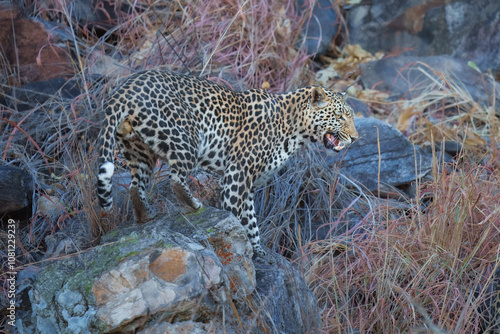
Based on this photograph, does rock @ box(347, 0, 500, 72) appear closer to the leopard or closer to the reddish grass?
the leopard

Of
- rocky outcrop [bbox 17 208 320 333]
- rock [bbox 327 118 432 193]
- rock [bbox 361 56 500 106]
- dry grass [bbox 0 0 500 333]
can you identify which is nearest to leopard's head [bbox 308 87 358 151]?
dry grass [bbox 0 0 500 333]

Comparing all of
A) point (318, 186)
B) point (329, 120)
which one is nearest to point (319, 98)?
point (329, 120)

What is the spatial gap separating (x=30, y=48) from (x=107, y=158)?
4337mm

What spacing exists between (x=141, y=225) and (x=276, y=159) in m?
1.54

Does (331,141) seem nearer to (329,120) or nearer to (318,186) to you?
(329,120)

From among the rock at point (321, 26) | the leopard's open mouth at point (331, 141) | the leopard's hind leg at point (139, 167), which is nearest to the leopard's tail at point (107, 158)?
the leopard's hind leg at point (139, 167)

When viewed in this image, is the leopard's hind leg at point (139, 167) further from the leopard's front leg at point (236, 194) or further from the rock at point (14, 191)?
the rock at point (14, 191)

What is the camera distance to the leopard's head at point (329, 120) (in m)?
5.49

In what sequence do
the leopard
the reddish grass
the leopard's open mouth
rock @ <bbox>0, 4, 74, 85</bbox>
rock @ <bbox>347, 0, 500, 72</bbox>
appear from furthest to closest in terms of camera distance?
rock @ <bbox>347, 0, 500, 72</bbox> < rock @ <bbox>0, 4, 74, 85</bbox> < the leopard's open mouth < the leopard < the reddish grass

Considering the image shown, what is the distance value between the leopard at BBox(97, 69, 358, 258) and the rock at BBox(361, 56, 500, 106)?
415cm

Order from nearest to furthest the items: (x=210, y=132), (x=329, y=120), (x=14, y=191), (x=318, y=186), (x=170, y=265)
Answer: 1. (x=170, y=265)
2. (x=210, y=132)
3. (x=14, y=191)
4. (x=329, y=120)
5. (x=318, y=186)

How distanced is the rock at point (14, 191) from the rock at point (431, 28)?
7.47m

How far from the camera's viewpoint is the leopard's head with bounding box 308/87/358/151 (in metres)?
5.49

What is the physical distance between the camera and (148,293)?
361cm
